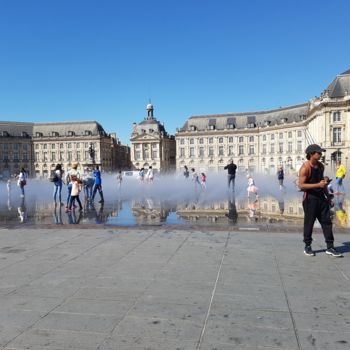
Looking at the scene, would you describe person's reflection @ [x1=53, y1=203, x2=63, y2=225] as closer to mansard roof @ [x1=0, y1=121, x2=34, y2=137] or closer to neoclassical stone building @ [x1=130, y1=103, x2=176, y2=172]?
neoclassical stone building @ [x1=130, y1=103, x2=176, y2=172]

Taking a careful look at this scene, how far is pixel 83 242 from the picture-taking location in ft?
23.9

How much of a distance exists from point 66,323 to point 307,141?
82831mm

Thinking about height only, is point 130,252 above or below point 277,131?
below

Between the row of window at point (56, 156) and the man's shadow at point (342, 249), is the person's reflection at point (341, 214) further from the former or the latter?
the row of window at point (56, 156)

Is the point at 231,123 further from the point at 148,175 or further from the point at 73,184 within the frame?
the point at 73,184

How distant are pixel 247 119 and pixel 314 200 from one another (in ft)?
306

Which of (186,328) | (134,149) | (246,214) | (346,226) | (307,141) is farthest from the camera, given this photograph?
(134,149)

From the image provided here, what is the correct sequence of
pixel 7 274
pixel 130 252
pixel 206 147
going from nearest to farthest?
pixel 7 274
pixel 130 252
pixel 206 147

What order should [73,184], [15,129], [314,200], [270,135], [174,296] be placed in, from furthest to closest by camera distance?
[15,129] → [270,135] → [73,184] → [314,200] → [174,296]

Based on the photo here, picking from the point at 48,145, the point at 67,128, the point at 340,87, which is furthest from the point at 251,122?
the point at 48,145

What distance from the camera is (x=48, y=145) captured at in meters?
106

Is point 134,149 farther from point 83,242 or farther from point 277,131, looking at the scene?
point 83,242

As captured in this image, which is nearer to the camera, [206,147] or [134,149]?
[206,147]

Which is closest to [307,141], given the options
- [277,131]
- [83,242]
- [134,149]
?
[277,131]
